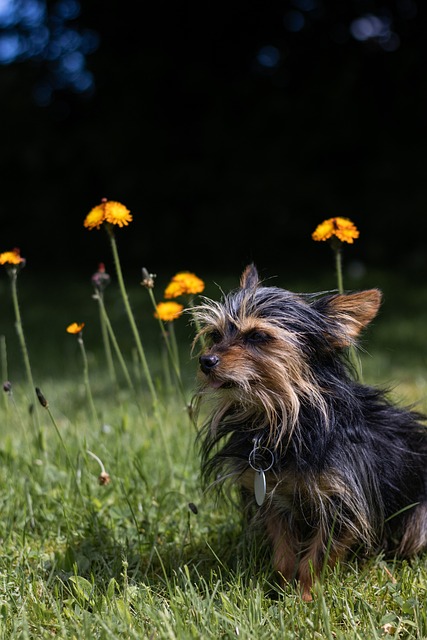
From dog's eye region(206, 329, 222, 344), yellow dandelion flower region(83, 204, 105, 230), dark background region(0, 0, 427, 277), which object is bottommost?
dog's eye region(206, 329, 222, 344)

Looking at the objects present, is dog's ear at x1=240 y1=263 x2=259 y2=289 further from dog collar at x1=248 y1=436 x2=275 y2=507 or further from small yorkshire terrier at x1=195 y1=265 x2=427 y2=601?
dog collar at x1=248 y1=436 x2=275 y2=507

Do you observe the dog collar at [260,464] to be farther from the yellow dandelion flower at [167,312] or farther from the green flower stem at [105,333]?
the green flower stem at [105,333]

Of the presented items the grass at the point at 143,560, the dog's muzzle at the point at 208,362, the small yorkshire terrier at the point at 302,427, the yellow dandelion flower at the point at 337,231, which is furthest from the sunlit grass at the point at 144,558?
the dog's muzzle at the point at 208,362

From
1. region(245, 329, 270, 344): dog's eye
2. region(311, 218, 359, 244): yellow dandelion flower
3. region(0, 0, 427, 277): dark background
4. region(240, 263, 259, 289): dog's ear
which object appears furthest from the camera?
region(0, 0, 427, 277): dark background

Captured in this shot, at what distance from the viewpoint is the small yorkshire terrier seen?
2.77 meters

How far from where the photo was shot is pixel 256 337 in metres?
2.78

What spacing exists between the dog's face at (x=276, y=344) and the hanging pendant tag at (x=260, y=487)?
212 mm

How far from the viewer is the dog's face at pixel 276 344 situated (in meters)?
2.74

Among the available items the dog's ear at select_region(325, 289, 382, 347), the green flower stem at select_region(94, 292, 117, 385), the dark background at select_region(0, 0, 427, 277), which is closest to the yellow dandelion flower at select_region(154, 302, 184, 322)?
the green flower stem at select_region(94, 292, 117, 385)

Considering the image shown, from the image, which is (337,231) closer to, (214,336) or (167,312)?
(214,336)

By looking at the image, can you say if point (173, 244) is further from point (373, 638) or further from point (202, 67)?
point (373, 638)

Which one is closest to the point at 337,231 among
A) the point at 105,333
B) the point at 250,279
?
the point at 250,279

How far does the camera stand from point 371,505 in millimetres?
2961

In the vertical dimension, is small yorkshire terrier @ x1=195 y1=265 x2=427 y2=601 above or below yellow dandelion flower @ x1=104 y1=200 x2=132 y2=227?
below
